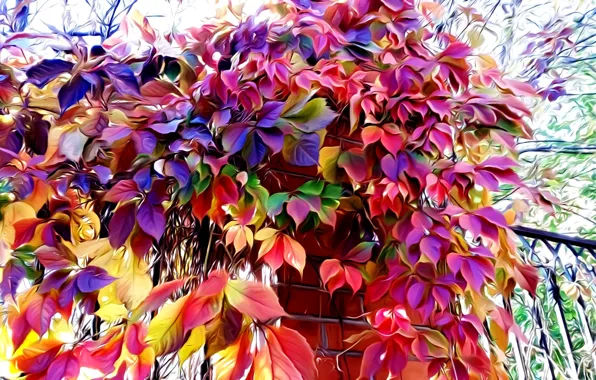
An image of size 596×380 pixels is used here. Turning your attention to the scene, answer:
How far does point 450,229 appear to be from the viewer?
57 centimetres

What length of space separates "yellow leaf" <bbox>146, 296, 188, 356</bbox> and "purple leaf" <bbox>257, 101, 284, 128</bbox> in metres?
0.23

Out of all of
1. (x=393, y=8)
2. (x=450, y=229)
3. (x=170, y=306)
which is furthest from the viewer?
(x=393, y=8)

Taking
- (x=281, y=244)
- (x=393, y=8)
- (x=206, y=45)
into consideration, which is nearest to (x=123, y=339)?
(x=281, y=244)

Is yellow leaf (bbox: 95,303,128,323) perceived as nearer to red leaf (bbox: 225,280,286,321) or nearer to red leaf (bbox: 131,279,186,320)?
red leaf (bbox: 131,279,186,320)

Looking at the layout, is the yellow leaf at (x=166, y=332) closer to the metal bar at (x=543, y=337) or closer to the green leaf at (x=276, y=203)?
the green leaf at (x=276, y=203)

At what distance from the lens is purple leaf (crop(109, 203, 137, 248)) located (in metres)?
0.51

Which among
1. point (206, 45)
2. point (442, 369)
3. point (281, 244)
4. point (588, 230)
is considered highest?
point (206, 45)

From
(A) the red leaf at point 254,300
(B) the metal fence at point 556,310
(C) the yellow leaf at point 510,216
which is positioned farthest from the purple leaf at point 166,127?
(B) the metal fence at point 556,310

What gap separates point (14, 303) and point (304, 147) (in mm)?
385

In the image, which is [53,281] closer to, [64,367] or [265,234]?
[64,367]

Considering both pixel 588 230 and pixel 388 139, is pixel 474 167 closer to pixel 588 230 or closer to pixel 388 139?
pixel 388 139

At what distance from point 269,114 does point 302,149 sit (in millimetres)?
59

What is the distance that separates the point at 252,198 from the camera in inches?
21.4

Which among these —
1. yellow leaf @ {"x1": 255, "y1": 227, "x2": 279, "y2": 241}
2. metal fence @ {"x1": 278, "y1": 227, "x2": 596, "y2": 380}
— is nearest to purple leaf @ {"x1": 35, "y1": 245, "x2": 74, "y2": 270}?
yellow leaf @ {"x1": 255, "y1": 227, "x2": 279, "y2": 241}
